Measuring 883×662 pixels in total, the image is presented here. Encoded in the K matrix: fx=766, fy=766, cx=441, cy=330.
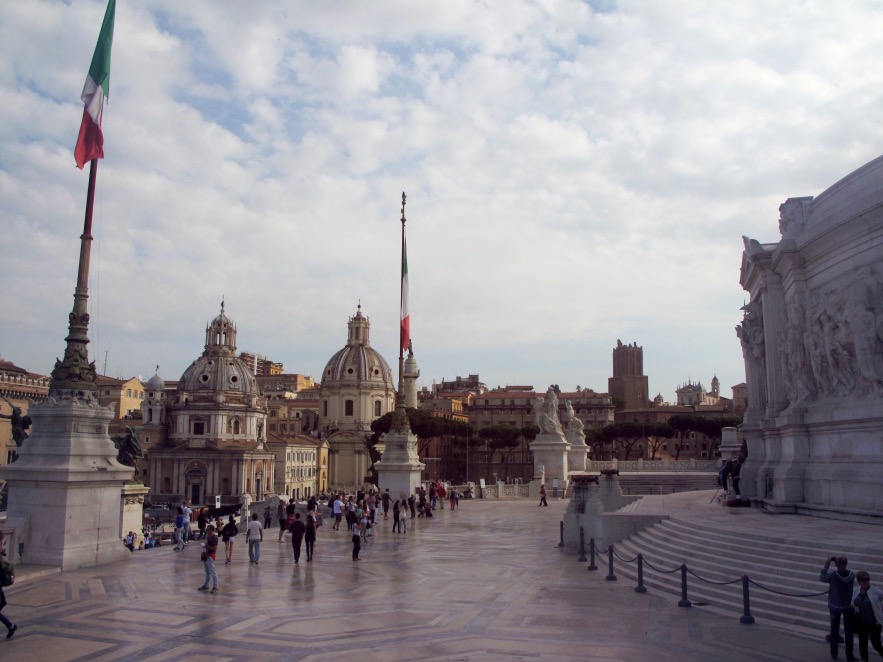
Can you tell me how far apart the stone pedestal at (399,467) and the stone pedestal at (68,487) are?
1565cm

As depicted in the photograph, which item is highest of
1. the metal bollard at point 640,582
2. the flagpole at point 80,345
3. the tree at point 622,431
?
the flagpole at point 80,345

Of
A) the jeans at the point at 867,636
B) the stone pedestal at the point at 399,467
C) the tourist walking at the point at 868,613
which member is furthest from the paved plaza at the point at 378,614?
the stone pedestal at the point at 399,467

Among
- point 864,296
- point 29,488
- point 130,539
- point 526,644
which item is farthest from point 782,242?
point 130,539

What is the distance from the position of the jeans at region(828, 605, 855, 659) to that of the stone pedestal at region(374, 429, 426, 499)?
2342 cm

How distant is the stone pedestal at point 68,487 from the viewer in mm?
15797

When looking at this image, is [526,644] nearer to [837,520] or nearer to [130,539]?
[837,520]

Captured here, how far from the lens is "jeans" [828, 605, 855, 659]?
8.95m

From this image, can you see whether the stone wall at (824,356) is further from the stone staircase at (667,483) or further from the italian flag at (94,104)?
the stone staircase at (667,483)

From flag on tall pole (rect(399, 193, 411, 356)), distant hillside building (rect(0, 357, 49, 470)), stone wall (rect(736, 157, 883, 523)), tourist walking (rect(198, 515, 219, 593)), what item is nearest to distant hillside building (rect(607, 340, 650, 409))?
distant hillside building (rect(0, 357, 49, 470))

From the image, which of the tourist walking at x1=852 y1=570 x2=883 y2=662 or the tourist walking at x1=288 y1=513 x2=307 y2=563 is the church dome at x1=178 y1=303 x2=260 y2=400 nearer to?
the tourist walking at x1=288 y1=513 x2=307 y2=563

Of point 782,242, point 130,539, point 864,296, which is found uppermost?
point 782,242

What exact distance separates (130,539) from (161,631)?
1860 cm

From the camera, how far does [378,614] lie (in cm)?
1186

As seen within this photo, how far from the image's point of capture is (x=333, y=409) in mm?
124125
